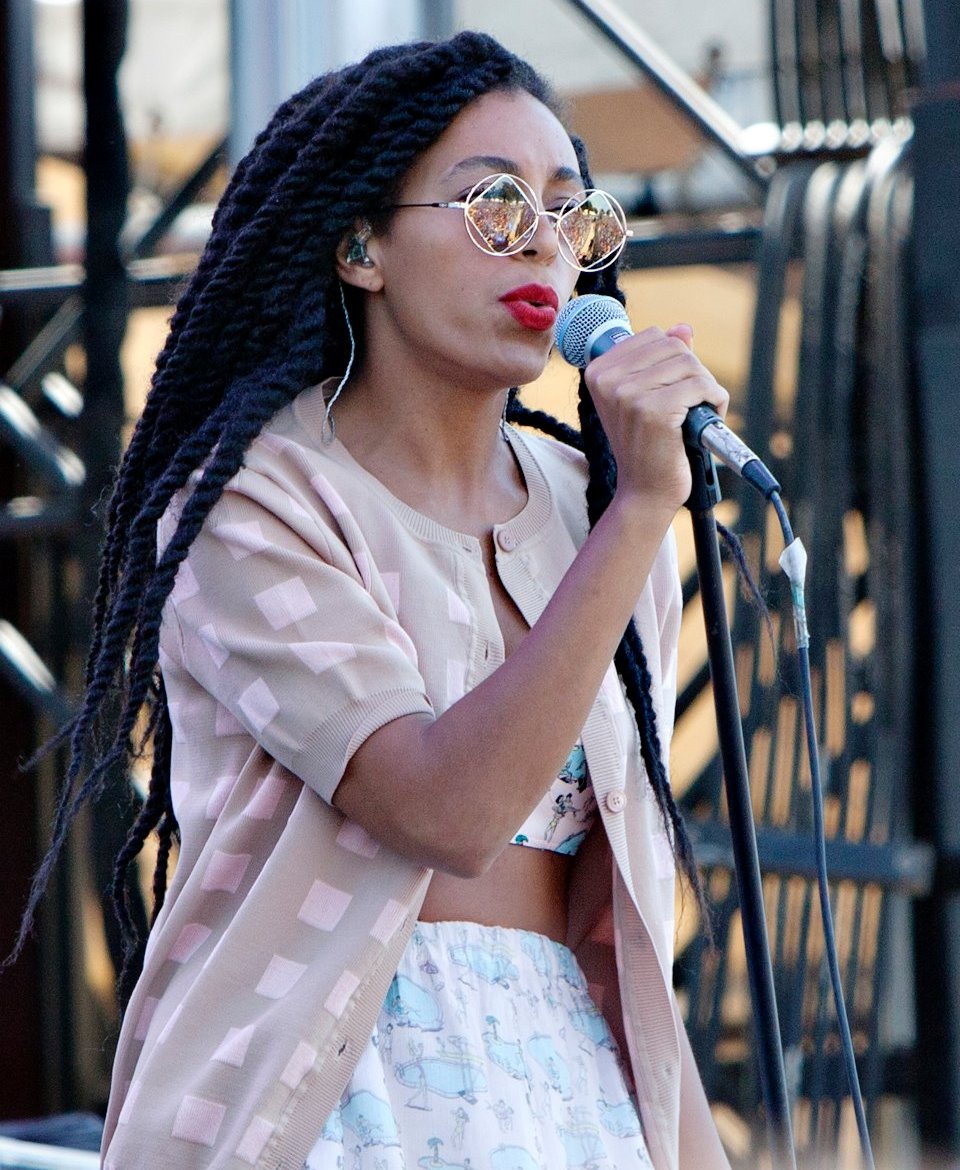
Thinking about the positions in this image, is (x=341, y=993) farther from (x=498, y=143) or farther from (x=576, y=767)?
(x=498, y=143)

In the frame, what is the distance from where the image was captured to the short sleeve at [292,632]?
1.37m

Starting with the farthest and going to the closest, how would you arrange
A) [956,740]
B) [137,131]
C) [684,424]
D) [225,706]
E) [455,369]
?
[137,131], [956,740], [455,369], [225,706], [684,424]

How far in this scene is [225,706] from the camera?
56.8 inches

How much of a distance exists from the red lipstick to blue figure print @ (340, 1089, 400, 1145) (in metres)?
0.65

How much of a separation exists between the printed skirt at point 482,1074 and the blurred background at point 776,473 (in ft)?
4.82

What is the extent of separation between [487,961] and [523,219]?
630 mm

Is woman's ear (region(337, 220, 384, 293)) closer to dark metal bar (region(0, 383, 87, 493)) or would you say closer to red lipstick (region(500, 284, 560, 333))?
red lipstick (region(500, 284, 560, 333))

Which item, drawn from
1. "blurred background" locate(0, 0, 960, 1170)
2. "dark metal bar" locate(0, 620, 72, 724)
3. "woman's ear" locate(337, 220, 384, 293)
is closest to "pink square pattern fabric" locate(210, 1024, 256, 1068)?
"woman's ear" locate(337, 220, 384, 293)

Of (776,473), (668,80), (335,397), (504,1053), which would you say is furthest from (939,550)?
(504,1053)

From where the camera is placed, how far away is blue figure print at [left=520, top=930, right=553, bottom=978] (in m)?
1.50

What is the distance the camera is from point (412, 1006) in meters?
1.40

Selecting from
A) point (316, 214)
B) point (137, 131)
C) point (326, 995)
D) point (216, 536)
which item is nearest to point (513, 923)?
point (326, 995)

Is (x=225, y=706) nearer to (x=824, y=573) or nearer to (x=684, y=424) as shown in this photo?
(x=684, y=424)

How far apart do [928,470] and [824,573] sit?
0.29 metres
